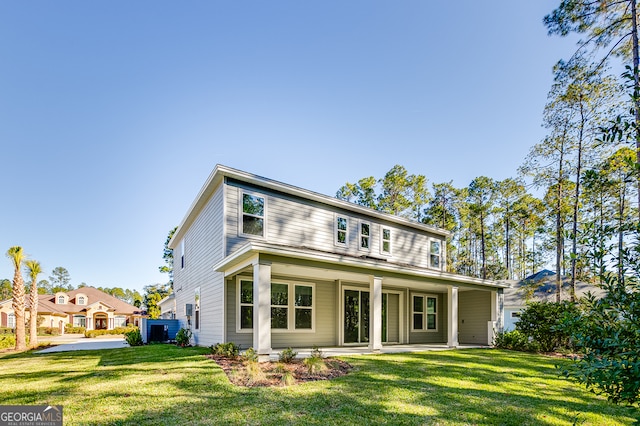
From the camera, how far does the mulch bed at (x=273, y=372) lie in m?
6.30

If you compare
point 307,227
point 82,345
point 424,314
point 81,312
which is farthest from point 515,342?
point 81,312

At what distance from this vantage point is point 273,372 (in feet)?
22.5

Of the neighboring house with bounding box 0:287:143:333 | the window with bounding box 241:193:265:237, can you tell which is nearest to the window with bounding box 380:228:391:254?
the window with bounding box 241:193:265:237

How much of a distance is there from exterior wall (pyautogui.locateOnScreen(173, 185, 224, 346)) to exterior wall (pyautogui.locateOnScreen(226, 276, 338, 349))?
0.27 m

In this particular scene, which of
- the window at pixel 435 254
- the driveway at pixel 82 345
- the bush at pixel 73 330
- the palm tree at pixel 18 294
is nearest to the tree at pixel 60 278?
the bush at pixel 73 330

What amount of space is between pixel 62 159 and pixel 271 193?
38.0 feet

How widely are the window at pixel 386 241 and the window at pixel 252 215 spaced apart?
598 centimetres

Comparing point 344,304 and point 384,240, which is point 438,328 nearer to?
point 384,240

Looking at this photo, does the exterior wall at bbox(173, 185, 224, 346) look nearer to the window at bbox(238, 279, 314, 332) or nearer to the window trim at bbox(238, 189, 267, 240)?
the window trim at bbox(238, 189, 267, 240)

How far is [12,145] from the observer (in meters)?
15.4

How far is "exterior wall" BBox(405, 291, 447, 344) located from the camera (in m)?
14.5

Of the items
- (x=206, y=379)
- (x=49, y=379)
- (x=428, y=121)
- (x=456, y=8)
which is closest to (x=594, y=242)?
(x=206, y=379)

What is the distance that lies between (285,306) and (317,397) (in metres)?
5.82

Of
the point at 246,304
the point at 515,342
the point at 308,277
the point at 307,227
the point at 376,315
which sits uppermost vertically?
the point at 307,227
